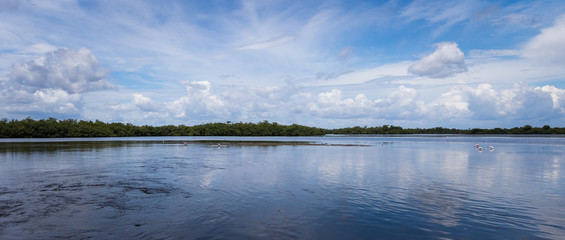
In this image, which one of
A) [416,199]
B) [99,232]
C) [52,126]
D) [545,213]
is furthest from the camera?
[52,126]

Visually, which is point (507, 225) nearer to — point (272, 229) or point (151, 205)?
point (272, 229)

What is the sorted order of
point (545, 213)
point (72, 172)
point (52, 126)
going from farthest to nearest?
1. point (52, 126)
2. point (72, 172)
3. point (545, 213)

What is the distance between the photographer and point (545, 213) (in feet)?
44.2

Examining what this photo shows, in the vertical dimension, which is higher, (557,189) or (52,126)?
(52,126)

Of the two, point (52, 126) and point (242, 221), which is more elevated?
point (52, 126)

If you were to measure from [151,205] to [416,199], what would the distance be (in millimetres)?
11977

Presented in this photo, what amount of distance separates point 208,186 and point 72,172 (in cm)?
1232

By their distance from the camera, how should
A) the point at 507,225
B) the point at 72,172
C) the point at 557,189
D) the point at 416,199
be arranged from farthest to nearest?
1. the point at 72,172
2. the point at 557,189
3. the point at 416,199
4. the point at 507,225

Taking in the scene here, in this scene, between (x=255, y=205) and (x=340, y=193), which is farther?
(x=340, y=193)

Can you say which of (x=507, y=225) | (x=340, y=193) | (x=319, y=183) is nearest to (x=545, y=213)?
(x=507, y=225)

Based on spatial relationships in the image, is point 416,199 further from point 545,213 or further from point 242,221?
point 242,221

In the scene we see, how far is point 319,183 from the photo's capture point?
20.5 metres

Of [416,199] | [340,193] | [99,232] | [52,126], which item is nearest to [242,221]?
[99,232]

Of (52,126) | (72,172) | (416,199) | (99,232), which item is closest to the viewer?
(99,232)
